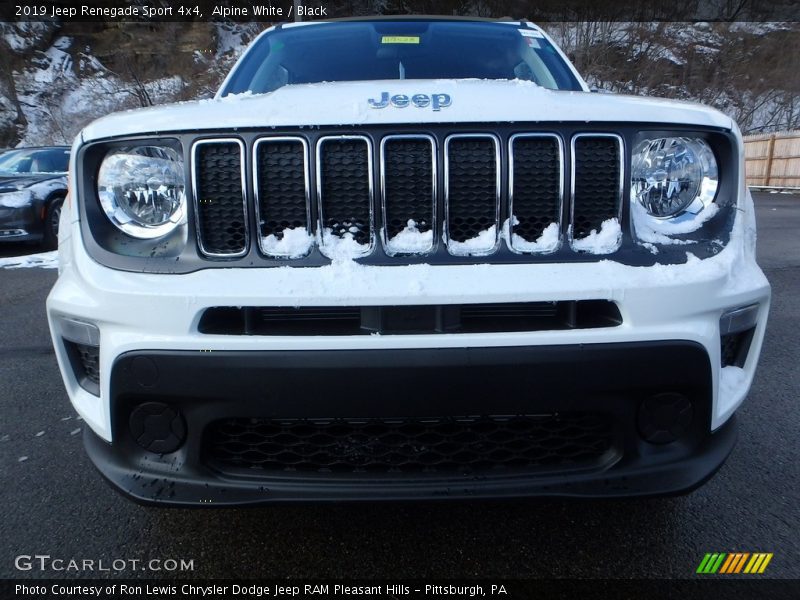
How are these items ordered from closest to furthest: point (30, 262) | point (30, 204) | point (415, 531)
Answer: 1. point (415, 531)
2. point (30, 262)
3. point (30, 204)

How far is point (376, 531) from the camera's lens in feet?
5.78

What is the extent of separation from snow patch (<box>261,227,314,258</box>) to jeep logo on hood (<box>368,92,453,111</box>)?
373mm

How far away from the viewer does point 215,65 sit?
28094 millimetres

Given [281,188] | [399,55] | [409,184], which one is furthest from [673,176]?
[399,55]

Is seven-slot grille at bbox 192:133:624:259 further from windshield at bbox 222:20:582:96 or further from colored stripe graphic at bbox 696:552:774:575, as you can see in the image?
windshield at bbox 222:20:582:96

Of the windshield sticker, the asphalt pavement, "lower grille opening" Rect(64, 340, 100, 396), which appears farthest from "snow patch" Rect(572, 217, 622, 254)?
the windshield sticker

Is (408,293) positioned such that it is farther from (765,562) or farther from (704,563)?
(765,562)

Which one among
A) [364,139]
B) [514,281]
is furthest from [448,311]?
[364,139]

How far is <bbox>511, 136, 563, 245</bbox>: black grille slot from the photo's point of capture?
140 cm

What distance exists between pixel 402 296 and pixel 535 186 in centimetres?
47

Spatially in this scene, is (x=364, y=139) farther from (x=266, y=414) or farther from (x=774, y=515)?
(x=774, y=515)

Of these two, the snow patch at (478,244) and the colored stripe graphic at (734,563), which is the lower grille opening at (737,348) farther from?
the snow patch at (478,244)

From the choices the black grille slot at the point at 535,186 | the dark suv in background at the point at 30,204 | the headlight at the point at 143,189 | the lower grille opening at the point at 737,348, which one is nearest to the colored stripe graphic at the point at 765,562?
the lower grille opening at the point at 737,348

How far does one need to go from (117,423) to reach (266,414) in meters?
0.41
